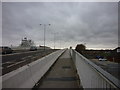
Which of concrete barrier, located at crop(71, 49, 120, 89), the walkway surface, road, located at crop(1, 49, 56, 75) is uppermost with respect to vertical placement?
concrete barrier, located at crop(71, 49, 120, 89)

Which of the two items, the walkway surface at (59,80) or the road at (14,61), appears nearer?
the walkway surface at (59,80)

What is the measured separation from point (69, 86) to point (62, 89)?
1076 mm

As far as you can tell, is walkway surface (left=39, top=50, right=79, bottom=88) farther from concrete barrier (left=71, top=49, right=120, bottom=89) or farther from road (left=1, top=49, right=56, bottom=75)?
concrete barrier (left=71, top=49, right=120, bottom=89)

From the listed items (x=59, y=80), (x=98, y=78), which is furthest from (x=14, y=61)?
(x=98, y=78)

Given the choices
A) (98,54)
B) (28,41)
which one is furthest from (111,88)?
(28,41)

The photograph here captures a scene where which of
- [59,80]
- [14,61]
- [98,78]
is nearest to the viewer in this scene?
[98,78]

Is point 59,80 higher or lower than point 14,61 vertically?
lower

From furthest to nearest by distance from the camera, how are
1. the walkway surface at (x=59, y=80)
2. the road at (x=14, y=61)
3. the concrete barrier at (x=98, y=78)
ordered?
1. the road at (x=14, y=61)
2. the walkway surface at (x=59, y=80)
3. the concrete barrier at (x=98, y=78)

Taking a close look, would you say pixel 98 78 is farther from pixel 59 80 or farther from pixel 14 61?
pixel 14 61

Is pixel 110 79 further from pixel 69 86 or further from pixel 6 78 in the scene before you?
pixel 69 86

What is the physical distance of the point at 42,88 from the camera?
1047cm

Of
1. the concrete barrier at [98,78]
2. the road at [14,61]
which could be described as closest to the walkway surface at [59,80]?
the road at [14,61]

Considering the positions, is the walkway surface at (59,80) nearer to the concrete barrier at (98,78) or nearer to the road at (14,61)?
the road at (14,61)

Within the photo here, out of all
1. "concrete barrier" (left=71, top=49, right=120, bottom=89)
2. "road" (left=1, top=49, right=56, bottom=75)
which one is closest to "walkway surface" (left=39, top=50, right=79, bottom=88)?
"road" (left=1, top=49, right=56, bottom=75)
